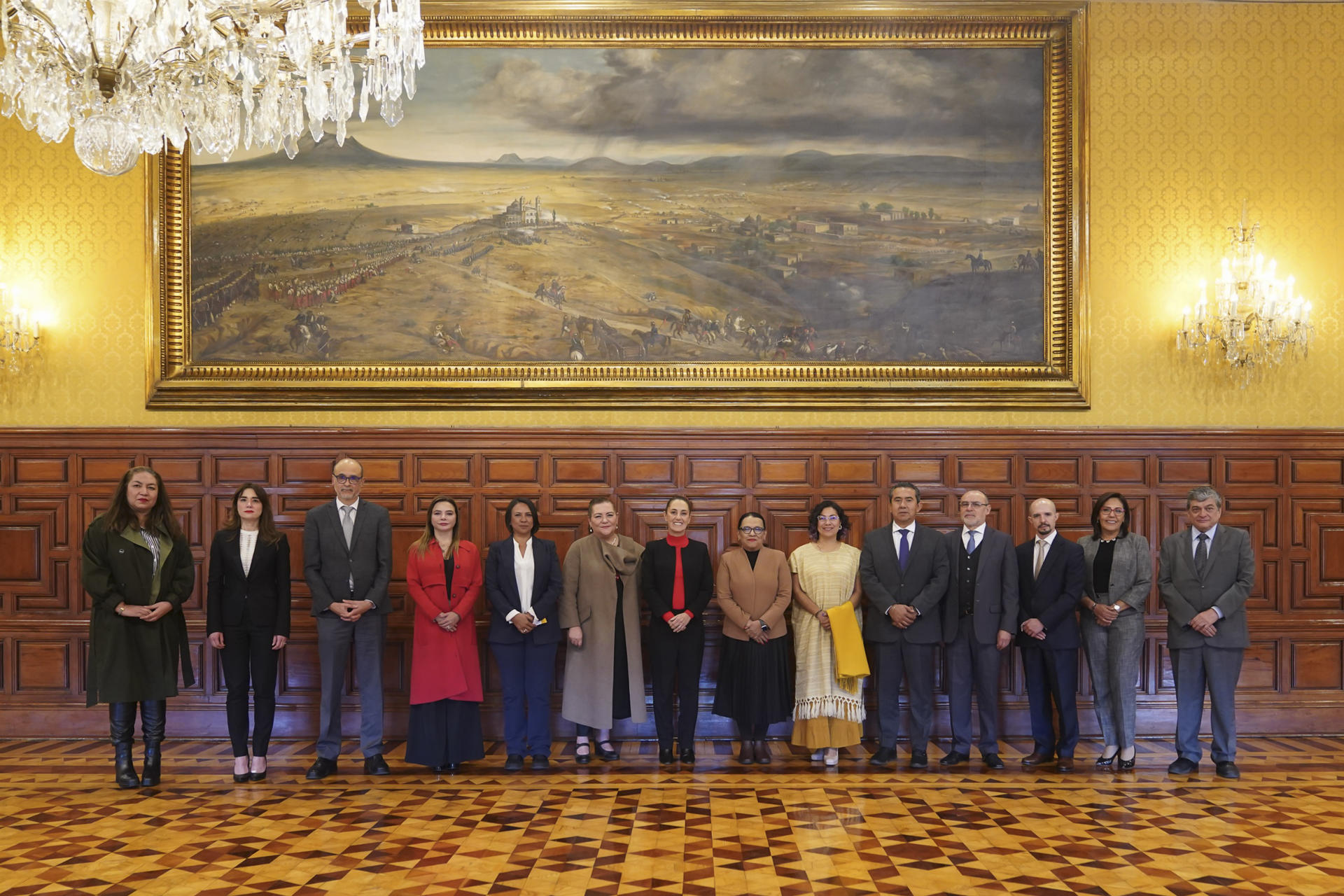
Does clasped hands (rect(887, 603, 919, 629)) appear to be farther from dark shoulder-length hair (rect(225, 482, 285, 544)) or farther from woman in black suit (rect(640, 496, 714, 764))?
dark shoulder-length hair (rect(225, 482, 285, 544))

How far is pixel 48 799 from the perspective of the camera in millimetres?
5297

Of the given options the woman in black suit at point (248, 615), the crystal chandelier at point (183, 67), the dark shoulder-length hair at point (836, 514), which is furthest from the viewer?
the dark shoulder-length hair at point (836, 514)

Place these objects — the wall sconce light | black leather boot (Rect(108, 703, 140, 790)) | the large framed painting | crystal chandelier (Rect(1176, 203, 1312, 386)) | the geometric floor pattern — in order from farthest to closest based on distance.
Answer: the large framed painting, the wall sconce light, crystal chandelier (Rect(1176, 203, 1312, 386)), black leather boot (Rect(108, 703, 140, 790)), the geometric floor pattern

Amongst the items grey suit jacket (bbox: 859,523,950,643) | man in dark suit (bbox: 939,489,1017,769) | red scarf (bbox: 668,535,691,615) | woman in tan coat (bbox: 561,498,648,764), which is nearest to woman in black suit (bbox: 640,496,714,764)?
red scarf (bbox: 668,535,691,615)

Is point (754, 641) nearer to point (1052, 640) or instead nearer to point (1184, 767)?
point (1052, 640)

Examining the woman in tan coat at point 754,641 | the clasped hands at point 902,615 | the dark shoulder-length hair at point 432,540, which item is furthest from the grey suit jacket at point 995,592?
the dark shoulder-length hair at point 432,540

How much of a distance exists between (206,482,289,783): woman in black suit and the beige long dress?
9.80 ft

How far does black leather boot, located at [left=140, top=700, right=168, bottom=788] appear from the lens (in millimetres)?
5582

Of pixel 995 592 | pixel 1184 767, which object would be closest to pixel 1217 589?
pixel 1184 767

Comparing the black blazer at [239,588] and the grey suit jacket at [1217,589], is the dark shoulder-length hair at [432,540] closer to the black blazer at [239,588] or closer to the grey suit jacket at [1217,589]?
the black blazer at [239,588]

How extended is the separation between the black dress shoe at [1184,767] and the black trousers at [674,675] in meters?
2.68

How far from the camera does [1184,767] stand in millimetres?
5734

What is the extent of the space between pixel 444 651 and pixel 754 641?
180 centimetres

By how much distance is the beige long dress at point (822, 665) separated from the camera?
6051 mm
